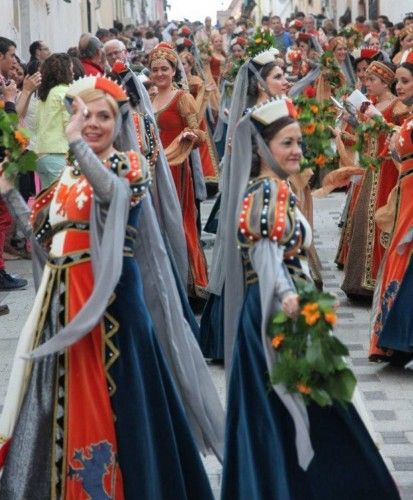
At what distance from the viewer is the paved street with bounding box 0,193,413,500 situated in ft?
20.8

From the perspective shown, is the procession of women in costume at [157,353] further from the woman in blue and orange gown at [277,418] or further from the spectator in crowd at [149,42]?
the spectator in crowd at [149,42]

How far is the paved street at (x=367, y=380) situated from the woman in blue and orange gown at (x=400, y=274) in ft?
0.66

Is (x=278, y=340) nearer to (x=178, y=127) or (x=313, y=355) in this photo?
(x=313, y=355)

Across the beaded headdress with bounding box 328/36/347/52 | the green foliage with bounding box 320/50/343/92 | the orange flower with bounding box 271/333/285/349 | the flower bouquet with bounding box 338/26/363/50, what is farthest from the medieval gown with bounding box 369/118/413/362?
the flower bouquet with bounding box 338/26/363/50

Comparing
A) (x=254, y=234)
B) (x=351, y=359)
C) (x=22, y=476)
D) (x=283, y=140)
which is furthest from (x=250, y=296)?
(x=351, y=359)

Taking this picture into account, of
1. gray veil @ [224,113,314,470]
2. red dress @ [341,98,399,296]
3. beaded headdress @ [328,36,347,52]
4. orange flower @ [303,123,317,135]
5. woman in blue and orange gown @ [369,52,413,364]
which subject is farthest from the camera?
beaded headdress @ [328,36,347,52]

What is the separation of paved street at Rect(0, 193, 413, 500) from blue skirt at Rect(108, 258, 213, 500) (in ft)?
2.37

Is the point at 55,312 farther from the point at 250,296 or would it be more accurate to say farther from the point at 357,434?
the point at 357,434

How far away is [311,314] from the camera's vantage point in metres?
4.62

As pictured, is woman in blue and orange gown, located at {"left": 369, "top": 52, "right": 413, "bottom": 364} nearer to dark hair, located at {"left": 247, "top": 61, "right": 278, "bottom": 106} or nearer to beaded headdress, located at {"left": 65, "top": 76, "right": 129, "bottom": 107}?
dark hair, located at {"left": 247, "top": 61, "right": 278, "bottom": 106}

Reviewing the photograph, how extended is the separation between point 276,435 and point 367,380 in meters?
3.23

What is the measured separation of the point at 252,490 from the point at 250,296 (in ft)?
2.48

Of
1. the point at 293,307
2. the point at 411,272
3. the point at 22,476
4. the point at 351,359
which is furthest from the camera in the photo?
the point at 351,359

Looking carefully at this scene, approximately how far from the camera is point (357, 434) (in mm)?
4895
